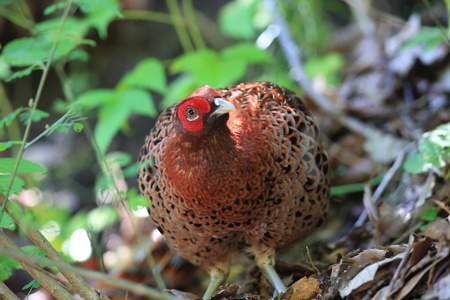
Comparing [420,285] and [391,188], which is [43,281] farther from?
[391,188]

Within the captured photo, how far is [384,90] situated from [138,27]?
407cm

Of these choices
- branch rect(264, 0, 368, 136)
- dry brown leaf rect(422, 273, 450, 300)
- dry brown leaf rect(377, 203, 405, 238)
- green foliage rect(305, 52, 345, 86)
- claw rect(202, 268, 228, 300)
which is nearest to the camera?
dry brown leaf rect(422, 273, 450, 300)

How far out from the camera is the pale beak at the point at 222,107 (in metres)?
2.67

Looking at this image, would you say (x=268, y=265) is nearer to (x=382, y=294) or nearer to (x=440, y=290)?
(x=382, y=294)

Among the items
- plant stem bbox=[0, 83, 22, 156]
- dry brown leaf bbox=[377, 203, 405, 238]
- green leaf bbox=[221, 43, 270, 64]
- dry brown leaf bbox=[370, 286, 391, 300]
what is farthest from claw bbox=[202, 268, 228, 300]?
plant stem bbox=[0, 83, 22, 156]

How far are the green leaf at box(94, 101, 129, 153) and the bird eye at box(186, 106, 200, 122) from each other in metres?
1.78

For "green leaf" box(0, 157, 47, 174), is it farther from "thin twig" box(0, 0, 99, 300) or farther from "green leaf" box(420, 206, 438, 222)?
"green leaf" box(420, 206, 438, 222)

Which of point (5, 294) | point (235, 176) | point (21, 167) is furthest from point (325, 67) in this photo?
point (5, 294)

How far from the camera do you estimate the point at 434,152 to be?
3166 mm

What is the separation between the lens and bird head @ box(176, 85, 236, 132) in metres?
2.71

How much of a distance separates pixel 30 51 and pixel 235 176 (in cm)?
152

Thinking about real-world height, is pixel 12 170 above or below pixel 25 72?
below

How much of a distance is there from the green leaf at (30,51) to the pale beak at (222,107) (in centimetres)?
104

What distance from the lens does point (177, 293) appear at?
3.05 m
